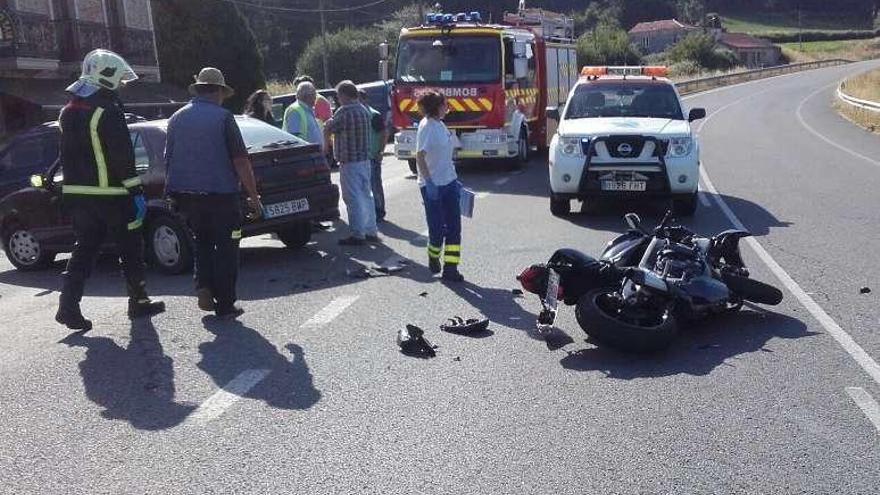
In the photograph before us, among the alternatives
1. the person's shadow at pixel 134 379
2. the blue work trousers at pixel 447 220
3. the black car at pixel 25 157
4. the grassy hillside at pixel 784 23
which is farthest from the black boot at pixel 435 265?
the grassy hillside at pixel 784 23

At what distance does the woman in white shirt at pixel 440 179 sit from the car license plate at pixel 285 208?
1681mm

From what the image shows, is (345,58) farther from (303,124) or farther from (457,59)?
(303,124)

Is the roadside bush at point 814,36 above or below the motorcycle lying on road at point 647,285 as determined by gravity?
below

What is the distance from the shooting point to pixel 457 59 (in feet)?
58.7

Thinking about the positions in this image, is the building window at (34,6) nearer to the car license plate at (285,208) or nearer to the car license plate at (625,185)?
the car license plate at (285,208)

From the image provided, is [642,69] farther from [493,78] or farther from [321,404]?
[321,404]

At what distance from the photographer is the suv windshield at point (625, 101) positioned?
1344 centimetres

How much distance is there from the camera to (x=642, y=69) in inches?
589

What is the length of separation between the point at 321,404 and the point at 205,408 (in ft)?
2.13

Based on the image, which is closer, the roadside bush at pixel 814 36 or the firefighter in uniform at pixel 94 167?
the firefighter in uniform at pixel 94 167

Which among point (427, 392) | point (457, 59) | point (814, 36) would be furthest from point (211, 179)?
point (814, 36)

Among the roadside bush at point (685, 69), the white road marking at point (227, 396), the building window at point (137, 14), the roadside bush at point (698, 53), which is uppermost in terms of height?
the building window at point (137, 14)

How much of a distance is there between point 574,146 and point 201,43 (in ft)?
108

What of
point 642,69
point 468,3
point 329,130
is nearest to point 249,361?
point 329,130
